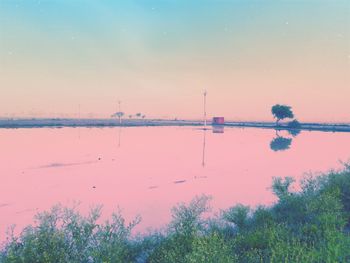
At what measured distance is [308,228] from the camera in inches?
480

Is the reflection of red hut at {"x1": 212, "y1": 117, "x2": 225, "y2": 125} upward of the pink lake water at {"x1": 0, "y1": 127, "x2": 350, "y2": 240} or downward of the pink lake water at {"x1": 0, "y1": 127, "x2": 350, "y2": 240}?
upward

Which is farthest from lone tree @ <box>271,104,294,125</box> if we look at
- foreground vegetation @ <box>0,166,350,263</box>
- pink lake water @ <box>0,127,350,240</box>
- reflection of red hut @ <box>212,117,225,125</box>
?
foreground vegetation @ <box>0,166,350,263</box>

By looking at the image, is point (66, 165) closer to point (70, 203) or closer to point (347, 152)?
point (70, 203)

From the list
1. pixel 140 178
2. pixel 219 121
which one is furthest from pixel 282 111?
pixel 140 178

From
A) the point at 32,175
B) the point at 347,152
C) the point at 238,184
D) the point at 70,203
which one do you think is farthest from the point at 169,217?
the point at 347,152

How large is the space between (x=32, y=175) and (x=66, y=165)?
4.92 metres

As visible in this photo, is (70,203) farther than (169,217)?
Result: Yes

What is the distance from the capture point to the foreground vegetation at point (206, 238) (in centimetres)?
859

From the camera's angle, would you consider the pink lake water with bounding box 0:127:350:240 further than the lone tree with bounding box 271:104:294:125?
No

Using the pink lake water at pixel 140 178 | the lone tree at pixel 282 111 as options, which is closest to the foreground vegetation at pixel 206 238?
the pink lake water at pixel 140 178

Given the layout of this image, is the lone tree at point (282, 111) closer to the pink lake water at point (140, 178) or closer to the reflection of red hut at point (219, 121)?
the reflection of red hut at point (219, 121)

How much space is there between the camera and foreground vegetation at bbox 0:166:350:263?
28.2 feet

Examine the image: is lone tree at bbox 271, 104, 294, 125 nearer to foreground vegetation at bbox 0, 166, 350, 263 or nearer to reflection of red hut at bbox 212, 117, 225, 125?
reflection of red hut at bbox 212, 117, 225, 125

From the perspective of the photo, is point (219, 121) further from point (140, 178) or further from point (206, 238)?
point (206, 238)
